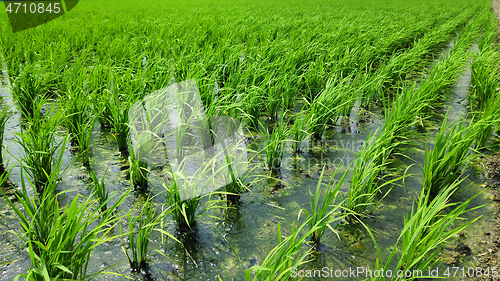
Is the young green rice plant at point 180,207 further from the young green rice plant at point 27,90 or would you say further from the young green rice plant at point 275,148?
the young green rice plant at point 27,90

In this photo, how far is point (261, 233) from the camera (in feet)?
5.93

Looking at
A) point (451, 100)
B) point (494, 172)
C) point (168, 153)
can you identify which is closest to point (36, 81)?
point (168, 153)

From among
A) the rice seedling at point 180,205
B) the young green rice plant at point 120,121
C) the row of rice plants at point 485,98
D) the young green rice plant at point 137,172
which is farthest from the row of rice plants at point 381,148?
the young green rice plant at point 120,121

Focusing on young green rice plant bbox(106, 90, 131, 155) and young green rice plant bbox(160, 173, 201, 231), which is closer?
young green rice plant bbox(160, 173, 201, 231)

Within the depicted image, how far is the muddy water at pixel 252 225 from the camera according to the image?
1.58m

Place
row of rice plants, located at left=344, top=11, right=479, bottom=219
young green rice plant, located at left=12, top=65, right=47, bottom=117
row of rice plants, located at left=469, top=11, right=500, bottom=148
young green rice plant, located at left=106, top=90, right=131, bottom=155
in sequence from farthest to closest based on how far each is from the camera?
young green rice plant, located at left=12, top=65, right=47, bottom=117 < row of rice plants, located at left=469, top=11, right=500, bottom=148 < young green rice plant, located at left=106, top=90, right=131, bottom=155 < row of rice plants, located at left=344, top=11, right=479, bottom=219

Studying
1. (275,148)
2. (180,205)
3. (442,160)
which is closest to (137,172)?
(180,205)

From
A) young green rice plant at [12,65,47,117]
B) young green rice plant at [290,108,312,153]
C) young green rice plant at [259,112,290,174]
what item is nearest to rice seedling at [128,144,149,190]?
young green rice plant at [259,112,290,174]

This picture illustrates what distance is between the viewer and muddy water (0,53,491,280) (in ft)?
5.17

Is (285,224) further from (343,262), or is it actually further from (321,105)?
(321,105)

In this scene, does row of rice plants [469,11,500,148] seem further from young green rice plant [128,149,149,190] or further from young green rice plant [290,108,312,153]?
young green rice plant [128,149,149,190]

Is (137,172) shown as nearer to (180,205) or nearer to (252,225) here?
(180,205)

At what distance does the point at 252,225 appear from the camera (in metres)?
1.86

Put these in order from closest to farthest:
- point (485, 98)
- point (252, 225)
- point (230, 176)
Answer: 1. point (252, 225)
2. point (230, 176)
3. point (485, 98)
